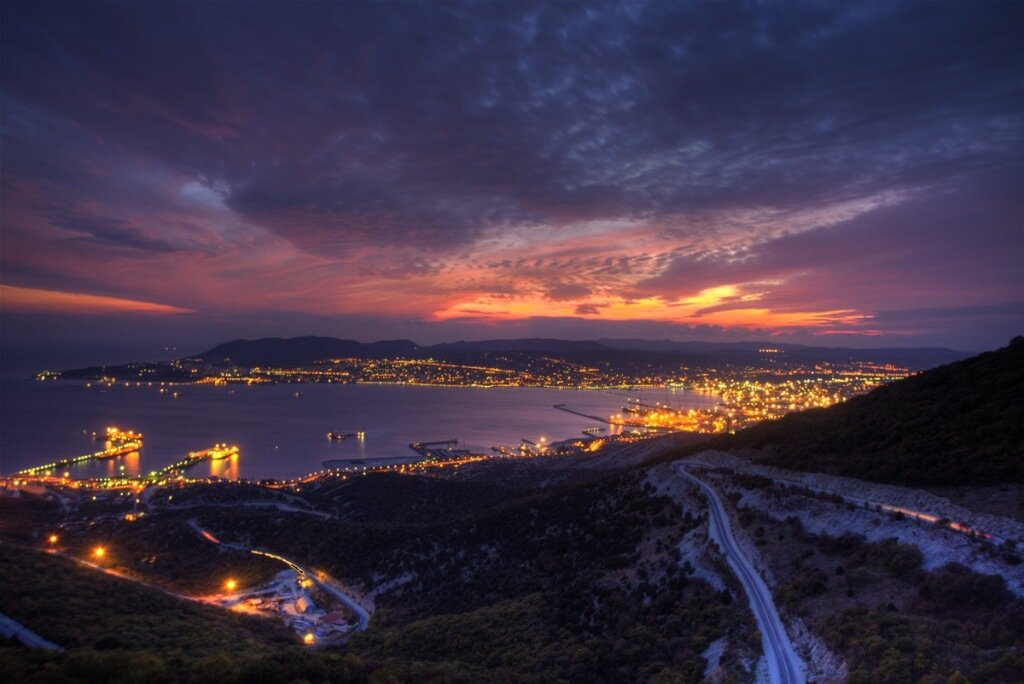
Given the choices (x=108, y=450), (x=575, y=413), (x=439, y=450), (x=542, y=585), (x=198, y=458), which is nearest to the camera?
(x=542, y=585)

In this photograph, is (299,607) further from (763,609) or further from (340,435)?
(340,435)

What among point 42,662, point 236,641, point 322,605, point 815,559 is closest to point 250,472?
point 322,605

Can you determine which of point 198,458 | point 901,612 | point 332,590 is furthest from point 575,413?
point 901,612

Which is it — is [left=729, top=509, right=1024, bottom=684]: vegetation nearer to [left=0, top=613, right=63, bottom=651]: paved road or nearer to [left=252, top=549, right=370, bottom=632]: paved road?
[left=252, top=549, right=370, bottom=632]: paved road

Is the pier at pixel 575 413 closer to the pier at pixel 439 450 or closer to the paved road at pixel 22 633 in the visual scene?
the pier at pixel 439 450

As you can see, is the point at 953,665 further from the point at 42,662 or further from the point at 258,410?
the point at 258,410

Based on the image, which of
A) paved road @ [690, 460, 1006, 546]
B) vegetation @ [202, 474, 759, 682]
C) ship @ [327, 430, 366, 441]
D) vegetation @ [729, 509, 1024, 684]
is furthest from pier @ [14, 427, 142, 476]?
vegetation @ [729, 509, 1024, 684]
